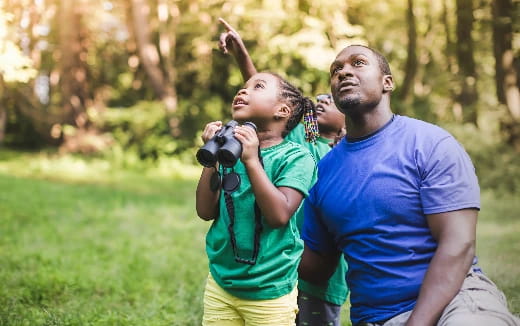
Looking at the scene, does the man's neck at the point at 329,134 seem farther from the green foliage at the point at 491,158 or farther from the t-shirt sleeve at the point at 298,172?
Result: the green foliage at the point at 491,158

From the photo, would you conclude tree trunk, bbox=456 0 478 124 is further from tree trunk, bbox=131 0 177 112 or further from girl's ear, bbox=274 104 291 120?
girl's ear, bbox=274 104 291 120

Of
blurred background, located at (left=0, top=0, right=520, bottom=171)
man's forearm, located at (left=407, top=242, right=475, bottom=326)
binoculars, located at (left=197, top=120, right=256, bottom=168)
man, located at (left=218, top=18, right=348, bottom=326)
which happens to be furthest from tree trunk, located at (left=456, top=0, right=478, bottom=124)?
binoculars, located at (left=197, top=120, right=256, bottom=168)

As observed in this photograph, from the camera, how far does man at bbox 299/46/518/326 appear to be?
7.19 ft

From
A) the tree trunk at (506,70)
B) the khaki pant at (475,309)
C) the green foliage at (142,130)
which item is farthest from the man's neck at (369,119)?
the green foliage at (142,130)

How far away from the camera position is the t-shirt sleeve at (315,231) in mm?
2775

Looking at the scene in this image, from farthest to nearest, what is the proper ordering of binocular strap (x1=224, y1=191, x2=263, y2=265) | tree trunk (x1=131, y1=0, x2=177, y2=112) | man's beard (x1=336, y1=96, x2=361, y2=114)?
tree trunk (x1=131, y1=0, x2=177, y2=112) < man's beard (x1=336, y1=96, x2=361, y2=114) < binocular strap (x1=224, y1=191, x2=263, y2=265)

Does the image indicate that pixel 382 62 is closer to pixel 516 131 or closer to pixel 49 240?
pixel 49 240

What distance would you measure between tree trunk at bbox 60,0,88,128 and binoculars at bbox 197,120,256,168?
13.8m

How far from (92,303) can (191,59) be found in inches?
549

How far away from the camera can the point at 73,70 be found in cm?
1520

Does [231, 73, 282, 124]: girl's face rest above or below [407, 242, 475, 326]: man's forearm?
above

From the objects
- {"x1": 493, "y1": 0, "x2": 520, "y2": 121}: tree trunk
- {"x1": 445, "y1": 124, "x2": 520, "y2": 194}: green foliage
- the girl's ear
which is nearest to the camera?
the girl's ear

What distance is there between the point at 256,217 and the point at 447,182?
2.65 ft

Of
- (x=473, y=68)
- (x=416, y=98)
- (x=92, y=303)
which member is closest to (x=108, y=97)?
(x=416, y=98)
